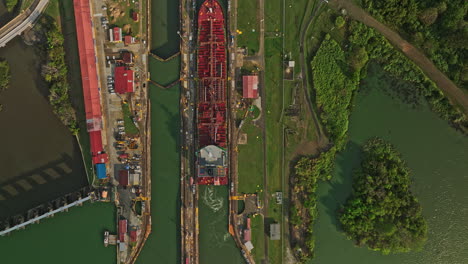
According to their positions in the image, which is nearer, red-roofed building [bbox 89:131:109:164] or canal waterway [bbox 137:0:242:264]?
red-roofed building [bbox 89:131:109:164]

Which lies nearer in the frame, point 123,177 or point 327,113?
point 327,113

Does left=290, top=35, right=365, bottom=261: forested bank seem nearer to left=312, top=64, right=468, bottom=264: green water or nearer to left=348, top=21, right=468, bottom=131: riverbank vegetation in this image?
Answer: left=312, top=64, right=468, bottom=264: green water

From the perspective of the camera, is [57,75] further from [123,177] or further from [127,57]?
[123,177]

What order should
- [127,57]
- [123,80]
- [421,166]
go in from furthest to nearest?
[127,57] → [123,80] → [421,166]

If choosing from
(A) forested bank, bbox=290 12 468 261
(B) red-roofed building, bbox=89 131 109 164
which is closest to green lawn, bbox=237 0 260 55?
(A) forested bank, bbox=290 12 468 261

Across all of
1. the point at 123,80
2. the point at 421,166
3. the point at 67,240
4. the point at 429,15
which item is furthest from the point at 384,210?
the point at 67,240

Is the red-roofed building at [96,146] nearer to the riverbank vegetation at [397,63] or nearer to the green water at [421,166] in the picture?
the green water at [421,166]
